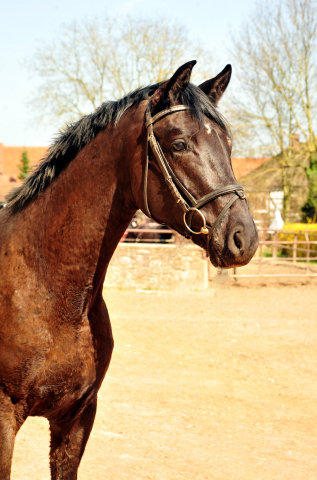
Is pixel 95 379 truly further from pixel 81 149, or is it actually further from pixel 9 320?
pixel 81 149

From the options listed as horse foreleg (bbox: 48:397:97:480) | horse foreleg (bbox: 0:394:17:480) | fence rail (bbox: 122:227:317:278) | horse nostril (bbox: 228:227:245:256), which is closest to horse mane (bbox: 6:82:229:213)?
horse nostril (bbox: 228:227:245:256)

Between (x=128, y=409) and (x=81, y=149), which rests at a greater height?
(x=81, y=149)

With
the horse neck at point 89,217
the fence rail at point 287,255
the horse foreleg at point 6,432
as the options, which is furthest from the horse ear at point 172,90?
the fence rail at point 287,255

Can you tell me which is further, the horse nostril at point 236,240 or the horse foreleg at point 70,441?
the horse foreleg at point 70,441

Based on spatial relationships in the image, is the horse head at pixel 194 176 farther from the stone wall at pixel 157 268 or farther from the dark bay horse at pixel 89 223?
the stone wall at pixel 157 268

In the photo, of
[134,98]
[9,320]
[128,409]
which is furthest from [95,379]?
[128,409]

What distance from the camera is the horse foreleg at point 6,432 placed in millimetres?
1884

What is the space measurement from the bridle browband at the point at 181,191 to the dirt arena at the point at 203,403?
81cm

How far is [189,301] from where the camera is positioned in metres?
10.4

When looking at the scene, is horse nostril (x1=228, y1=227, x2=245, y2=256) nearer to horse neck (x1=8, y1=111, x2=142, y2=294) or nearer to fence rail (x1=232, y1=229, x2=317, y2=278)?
→ horse neck (x1=8, y1=111, x2=142, y2=294)

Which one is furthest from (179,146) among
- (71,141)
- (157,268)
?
(157,268)

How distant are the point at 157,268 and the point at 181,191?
9.67 metres

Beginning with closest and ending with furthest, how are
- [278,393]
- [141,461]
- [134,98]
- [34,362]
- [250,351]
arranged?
[34,362], [134,98], [141,461], [278,393], [250,351]

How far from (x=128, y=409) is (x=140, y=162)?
3.43 m
